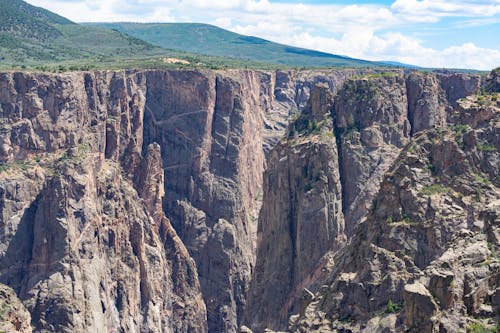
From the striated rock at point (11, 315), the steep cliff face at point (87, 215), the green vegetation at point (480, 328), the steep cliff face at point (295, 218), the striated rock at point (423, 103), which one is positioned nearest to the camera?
the green vegetation at point (480, 328)

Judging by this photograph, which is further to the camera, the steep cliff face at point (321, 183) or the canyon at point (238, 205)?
the steep cliff face at point (321, 183)

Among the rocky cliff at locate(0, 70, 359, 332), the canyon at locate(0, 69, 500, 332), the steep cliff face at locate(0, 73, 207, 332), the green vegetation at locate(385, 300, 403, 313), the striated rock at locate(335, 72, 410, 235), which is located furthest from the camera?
the rocky cliff at locate(0, 70, 359, 332)

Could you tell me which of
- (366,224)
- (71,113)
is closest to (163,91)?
(71,113)

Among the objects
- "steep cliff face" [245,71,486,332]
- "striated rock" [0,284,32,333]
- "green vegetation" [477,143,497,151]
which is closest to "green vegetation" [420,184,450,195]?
"green vegetation" [477,143,497,151]

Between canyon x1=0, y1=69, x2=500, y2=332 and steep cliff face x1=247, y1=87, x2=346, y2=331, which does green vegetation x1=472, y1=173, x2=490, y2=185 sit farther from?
steep cliff face x1=247, y1=87, x2=346, y2=331

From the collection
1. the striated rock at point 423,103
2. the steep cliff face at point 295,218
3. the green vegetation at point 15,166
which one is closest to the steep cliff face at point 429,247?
the steep cliff face at point 295,218

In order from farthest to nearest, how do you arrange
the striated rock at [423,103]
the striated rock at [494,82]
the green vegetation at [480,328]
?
the striated rock at [423,103]
the striated rock at [494,82]
the green vegetation at [480,328]

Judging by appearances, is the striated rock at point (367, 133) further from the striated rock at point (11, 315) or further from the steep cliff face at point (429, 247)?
the striated rock at point (11, 315)
